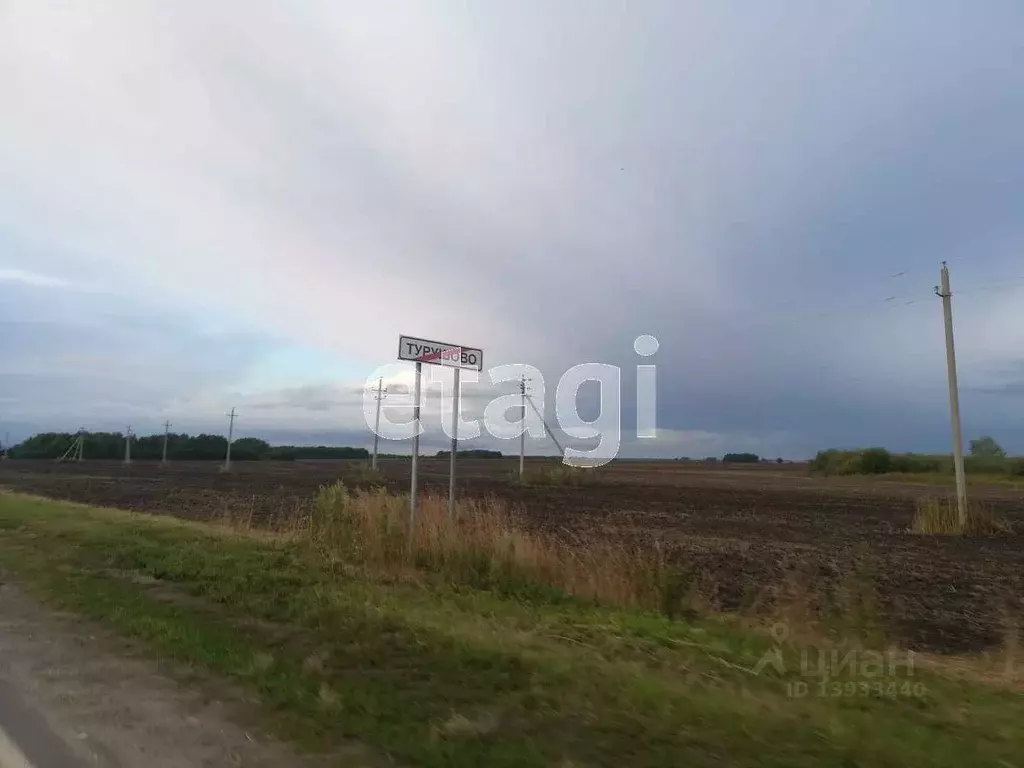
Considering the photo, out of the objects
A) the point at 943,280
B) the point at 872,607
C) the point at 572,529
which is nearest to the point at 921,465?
the point at 943,280

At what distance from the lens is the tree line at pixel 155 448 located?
393 feet

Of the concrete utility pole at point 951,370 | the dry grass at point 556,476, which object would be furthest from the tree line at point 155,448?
the concrete utility pole at point 951,370

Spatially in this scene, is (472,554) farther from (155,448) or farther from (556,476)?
(155,448)

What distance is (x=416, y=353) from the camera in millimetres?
11008

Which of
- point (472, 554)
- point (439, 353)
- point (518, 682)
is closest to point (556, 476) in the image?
point (439, 353)

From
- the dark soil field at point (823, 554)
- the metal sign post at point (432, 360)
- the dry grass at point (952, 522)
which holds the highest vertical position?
the metal sign post at point (432, 360)

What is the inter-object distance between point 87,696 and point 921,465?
294 ft

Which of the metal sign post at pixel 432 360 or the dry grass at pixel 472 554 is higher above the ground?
the metal sign post at pixel 432 360

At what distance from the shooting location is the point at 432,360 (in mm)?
11109

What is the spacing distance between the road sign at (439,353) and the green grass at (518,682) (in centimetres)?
343

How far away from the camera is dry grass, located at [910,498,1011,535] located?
20.9 m

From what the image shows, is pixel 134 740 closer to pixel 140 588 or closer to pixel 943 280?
pixel 140 588

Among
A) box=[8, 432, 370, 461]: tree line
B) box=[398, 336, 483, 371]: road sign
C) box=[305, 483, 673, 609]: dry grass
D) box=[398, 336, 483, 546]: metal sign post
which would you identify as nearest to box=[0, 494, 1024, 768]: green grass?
box=[305, 483, 673, 609]: dry grass

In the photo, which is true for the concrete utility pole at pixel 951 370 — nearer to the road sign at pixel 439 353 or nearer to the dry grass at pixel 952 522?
the dry grass at pixel 952 522
